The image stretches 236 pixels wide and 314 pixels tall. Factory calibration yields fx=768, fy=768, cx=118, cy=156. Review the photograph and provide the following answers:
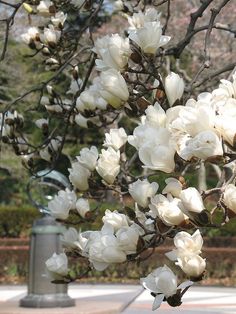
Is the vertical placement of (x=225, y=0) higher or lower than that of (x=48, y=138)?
higher

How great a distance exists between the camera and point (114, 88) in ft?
7.56

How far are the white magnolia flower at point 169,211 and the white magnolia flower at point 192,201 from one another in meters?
0.05

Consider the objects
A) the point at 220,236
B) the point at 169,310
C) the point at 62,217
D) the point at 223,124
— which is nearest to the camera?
the point at 223,124

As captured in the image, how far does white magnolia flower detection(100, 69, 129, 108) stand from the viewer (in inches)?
90.0

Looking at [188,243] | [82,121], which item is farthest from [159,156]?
[82,121]

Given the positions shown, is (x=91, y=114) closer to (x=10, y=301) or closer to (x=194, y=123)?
(x=194, y=123)

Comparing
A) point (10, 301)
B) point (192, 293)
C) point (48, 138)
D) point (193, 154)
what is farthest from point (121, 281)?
point (193, 154)

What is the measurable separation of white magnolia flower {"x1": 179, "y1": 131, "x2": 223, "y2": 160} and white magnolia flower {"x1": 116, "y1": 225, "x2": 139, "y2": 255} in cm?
35

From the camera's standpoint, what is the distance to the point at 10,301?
10.4 m

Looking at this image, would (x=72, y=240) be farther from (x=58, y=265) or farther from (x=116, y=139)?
(x=116, y=139)

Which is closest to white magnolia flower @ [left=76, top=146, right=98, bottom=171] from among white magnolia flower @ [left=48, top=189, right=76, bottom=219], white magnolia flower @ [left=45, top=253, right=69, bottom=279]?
white magnolia flower @ [left=48, top=189, right=76, bottom=219]

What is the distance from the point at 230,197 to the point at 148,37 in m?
0.67

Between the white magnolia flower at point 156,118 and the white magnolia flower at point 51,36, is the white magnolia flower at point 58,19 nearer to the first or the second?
the white magnolia flower at point 51,36

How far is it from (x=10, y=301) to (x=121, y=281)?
4.50 metres
